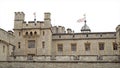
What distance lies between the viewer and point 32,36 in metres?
42.2

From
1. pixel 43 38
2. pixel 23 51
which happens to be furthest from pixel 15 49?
pixel 43 38

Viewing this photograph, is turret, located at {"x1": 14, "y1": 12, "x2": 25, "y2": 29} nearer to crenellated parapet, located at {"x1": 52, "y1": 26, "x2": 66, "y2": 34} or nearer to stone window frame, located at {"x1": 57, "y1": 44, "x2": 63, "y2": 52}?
stone window frame, located at {"x1": 57, "y1": 44, "x2": 63, "y2": 52}

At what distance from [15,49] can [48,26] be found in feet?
20.8

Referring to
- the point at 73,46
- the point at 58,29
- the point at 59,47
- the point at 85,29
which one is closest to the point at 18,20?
the point at 59,47

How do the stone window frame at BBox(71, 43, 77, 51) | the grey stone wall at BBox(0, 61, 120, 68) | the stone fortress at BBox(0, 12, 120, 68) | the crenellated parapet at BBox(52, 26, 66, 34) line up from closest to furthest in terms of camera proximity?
the grey stone wall at BBox(0, 61, 120, 68)
the stone fortress at BBox(0, 12, 120, 68)
the stone window frame at BBox(71, 43, 77, 51)
the crenellated parapet at BBox(52, 26, 66, 34)

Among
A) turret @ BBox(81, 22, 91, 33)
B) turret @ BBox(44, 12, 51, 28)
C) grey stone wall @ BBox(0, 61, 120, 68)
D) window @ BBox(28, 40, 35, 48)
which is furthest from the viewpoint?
turret @ BBox(81, 22, 91, 33)

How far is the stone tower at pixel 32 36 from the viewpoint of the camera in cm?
4169

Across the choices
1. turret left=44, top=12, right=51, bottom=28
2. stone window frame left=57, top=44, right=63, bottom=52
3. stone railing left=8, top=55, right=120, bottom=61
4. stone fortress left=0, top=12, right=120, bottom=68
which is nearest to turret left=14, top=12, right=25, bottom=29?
stone fortress left=0, top=12, right=120, bottom=68

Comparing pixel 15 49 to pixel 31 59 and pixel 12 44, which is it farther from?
pixel 31 59

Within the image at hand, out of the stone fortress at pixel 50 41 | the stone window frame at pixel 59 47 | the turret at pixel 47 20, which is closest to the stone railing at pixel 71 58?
the stone fortress at pixel 50 41

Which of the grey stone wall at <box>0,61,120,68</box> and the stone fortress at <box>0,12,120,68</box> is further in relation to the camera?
the stone fortress at <box>0,12,120,68</box>

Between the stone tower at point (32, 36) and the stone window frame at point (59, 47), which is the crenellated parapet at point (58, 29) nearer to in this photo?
the stone window frame at point (59, 47)

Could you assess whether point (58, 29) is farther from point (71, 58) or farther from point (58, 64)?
point (58, 64)

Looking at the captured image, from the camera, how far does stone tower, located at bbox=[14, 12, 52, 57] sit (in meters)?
41.7
